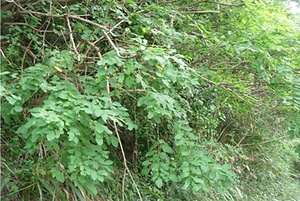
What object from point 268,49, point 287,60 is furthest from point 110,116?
point 287,60

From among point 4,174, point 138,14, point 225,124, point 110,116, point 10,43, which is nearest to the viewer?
point 110,116

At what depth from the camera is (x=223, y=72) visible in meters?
2.15

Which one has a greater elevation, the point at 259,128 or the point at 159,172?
the point at 159,172

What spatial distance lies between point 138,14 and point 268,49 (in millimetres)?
743

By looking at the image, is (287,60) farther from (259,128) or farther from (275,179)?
(275,179)

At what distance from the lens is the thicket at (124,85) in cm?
131

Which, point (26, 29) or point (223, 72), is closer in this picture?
point (26, 29)

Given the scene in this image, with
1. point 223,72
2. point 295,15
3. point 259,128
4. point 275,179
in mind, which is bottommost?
point 275,179

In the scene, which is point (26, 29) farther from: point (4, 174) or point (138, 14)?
point (4, 174)

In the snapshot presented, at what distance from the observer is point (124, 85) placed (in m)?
1.54

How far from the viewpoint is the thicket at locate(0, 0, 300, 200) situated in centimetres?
131

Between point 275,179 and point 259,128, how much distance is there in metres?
0.66

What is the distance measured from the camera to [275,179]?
3961mm

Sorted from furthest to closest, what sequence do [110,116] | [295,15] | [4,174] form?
1. [295,15]
2. [4,174]
3. [110,116]
